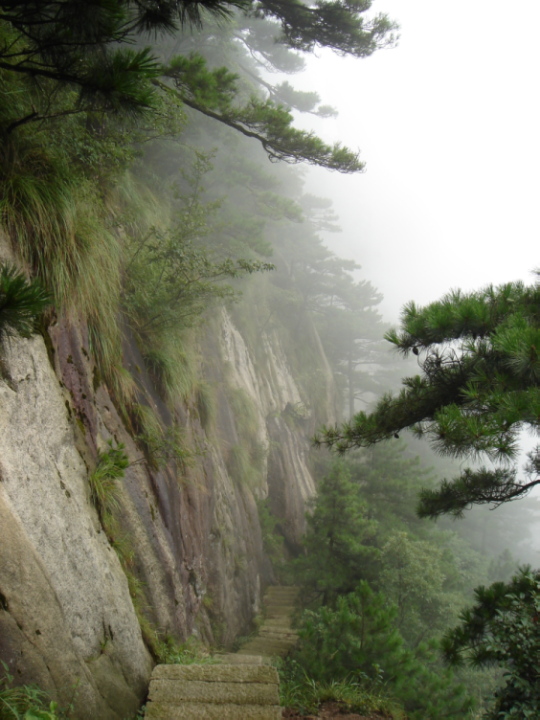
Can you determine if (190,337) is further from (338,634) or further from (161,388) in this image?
(338,634)

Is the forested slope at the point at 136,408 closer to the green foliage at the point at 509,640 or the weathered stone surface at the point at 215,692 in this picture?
the weathered stone surface at the point at 215,692

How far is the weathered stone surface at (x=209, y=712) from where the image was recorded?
283 cm

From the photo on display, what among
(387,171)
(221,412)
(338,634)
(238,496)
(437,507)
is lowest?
(338,634)

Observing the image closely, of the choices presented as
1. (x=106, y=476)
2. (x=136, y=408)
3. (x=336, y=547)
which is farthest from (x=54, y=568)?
(x=336, y=547)

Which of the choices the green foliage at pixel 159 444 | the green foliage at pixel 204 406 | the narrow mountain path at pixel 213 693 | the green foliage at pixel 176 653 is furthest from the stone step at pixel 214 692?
the green foliage at pixel 204 406

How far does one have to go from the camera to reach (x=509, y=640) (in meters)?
3.17

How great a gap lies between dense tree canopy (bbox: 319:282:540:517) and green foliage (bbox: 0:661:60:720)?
294 centimetres

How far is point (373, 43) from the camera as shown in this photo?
251 inches

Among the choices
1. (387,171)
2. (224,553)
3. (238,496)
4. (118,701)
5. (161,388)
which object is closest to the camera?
(118,701)

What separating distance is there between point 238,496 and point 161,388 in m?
5.32

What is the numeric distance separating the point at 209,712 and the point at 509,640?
7.52 ft

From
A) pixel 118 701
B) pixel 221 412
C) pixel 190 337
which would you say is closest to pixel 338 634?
pixel 118 701

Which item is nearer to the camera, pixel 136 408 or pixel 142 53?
pixel 142 53

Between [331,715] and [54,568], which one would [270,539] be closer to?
Answer: [331,715]
